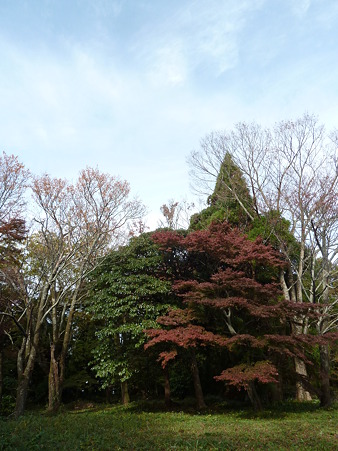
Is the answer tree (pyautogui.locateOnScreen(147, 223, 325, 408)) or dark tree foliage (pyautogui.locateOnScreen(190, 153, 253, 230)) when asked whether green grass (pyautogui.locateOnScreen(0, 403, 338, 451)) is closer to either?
tree (pyautogui.locateOnScreen(147, 223, 325, 408))

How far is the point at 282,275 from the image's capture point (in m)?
13.4

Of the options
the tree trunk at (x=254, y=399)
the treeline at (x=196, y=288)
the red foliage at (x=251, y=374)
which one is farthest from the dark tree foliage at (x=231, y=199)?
the red foliage at (x=251, y=374)

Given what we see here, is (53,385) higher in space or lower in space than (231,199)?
lower

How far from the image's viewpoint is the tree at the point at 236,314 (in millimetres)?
9547

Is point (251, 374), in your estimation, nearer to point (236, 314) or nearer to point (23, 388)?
point (236, 314)

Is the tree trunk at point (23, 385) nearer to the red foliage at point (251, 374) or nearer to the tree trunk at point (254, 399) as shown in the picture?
the red foliage at point (251, 374)

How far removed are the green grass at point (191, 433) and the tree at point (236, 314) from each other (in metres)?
1.17

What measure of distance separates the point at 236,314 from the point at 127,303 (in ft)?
12.7

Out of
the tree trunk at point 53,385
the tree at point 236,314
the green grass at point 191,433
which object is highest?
the tree at point 236,314

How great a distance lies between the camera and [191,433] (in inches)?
286

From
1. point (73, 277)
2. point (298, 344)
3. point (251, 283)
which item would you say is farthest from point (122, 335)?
point (298, 344)

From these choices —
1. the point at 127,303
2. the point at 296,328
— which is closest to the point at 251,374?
the point at 296,328

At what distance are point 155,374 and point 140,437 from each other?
714cm

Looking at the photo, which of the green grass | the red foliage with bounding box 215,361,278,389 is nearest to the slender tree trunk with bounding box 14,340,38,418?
the green grass
